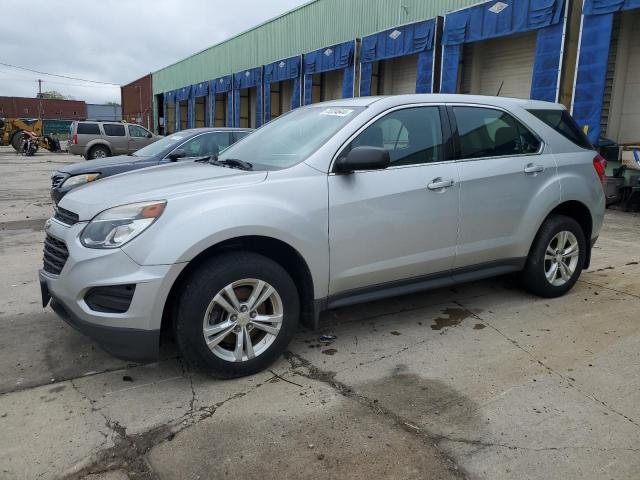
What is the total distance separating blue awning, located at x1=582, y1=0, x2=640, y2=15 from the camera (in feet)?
33.9

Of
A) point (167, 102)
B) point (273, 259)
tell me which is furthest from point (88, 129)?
point (167, 102)

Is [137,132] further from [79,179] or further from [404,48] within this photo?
[79,179]

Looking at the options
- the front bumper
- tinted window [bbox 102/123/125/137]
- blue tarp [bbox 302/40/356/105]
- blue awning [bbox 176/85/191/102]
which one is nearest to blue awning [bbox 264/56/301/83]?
blue tarp [bbox 302/40/356/105]

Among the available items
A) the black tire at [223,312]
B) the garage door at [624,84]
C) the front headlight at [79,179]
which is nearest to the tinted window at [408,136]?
the black tire at [223,312]

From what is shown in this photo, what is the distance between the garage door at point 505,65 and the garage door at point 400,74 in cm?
274

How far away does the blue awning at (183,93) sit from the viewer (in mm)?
36969

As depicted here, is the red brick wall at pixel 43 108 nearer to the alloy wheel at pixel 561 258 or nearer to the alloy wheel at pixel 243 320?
the alloy wheel at pixel 243 320

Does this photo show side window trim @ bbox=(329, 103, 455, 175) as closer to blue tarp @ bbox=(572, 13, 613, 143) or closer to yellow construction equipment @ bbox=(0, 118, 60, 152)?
blue tarp @ bbox=(572, 13, 613, 143)

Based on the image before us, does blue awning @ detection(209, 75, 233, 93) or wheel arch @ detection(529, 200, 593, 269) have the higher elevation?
A: blue awning @ detection(209, 75, 233, 93)

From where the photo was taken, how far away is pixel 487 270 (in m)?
4.38

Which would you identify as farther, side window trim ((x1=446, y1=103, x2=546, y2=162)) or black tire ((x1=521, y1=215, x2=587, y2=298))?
black tire ((x1=521, y1=215, x2=587, y2=298))

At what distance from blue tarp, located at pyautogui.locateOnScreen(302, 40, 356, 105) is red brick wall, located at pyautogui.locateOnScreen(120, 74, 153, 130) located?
2706 centimetres

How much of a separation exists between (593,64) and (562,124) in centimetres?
785

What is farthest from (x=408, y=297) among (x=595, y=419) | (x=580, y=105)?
(x=580, y=105)
